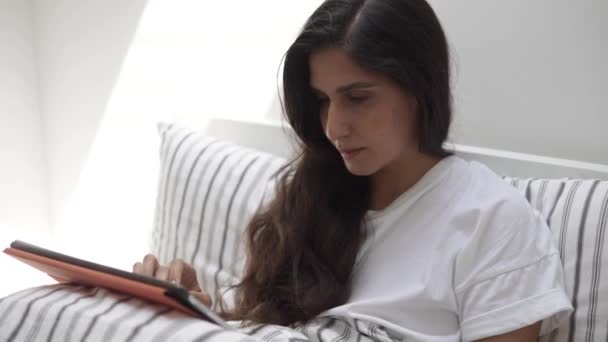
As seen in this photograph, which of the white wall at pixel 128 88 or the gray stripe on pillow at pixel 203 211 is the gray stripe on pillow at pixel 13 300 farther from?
the white wall at pixel 128 88

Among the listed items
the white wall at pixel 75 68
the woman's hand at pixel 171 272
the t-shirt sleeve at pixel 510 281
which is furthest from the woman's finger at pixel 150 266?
the white wall at pixel 75 68

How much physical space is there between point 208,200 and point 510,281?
730mm

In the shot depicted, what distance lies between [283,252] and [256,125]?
57cm

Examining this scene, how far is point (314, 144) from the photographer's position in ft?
4.15

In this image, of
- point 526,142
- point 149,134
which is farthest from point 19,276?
point 526,142

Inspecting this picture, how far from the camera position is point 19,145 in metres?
2.30

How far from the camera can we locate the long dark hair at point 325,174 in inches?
41.7

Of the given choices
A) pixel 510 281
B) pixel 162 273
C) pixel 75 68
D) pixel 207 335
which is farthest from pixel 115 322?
pixel 75 68

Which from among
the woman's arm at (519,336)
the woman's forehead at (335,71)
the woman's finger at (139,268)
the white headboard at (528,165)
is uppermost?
the woman's forehead at (335,71)

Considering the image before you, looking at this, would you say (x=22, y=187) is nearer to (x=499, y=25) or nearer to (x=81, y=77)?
(x=81, y=77)

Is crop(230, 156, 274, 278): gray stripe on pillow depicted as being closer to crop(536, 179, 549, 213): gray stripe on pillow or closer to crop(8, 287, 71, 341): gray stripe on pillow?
crop(8, 287, 71, 341): gray stripe on pillow

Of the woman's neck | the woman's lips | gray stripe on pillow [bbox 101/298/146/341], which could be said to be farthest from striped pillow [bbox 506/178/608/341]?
gray stripe on pillow [bbox 101/298/146/341]

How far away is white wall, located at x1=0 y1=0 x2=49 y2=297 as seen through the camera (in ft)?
7.28

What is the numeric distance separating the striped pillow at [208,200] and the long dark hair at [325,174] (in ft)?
0.37
